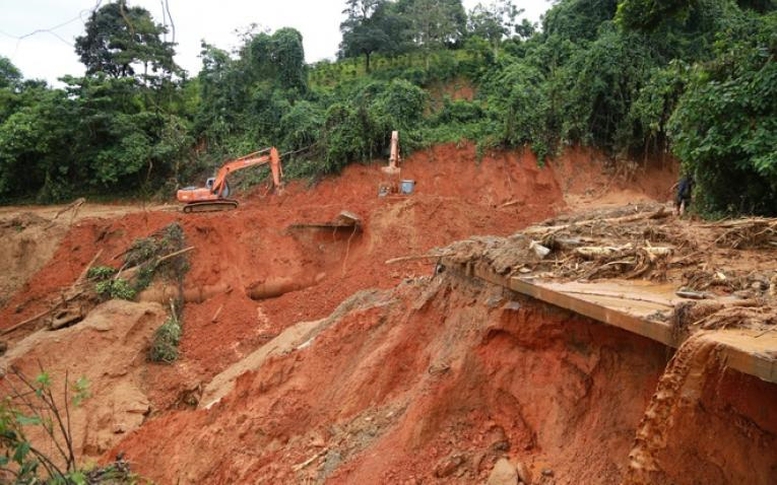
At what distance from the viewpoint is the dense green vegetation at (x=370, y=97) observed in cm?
1994

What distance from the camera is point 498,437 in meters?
5.00

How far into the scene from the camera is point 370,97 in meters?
27.1

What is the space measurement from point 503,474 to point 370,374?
2.60 meters

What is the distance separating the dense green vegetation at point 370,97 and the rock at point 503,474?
316 inches


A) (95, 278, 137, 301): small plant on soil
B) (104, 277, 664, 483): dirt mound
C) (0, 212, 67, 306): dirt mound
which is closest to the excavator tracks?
(0, 212, 67, 306): dirt mound

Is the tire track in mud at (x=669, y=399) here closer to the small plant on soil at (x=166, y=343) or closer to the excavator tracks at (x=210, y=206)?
the small plant on soil at (x=166, y=343)

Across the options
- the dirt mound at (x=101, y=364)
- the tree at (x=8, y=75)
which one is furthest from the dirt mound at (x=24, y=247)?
the tree at (x=8, y=75)

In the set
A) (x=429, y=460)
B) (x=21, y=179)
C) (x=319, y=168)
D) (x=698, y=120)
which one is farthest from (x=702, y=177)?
(x=21, y=179)

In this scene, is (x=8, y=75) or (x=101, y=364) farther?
(x=8, y=75)

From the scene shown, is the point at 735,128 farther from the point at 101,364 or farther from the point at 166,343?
the point at 101,364

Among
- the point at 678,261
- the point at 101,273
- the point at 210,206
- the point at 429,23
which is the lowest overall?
the point at 101,273

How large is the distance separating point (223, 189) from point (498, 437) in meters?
15.2

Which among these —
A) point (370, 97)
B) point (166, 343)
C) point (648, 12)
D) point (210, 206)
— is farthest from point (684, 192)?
point (370, 97)

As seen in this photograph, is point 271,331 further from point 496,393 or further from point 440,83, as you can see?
point 440,83
